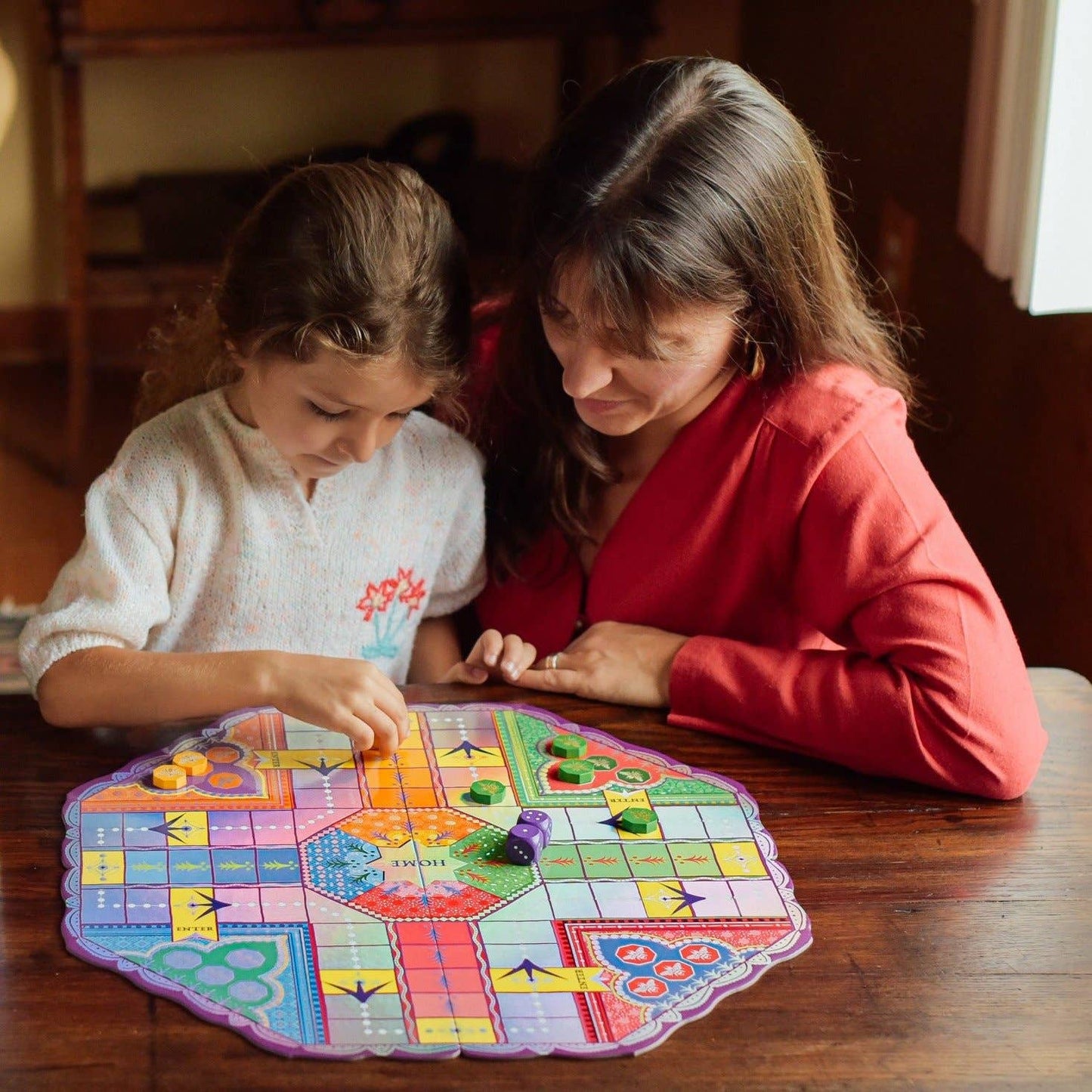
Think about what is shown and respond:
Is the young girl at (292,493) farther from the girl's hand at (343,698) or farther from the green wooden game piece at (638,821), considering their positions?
the green wooden game piece at (638,821)

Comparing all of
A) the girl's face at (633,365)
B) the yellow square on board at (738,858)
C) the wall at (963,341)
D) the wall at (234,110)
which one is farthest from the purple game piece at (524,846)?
the wall at (234,110)

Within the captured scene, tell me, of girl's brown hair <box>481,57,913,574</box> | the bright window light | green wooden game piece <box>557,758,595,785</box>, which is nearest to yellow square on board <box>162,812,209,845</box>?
green wooden game piece <box>557,758,595,785</box>

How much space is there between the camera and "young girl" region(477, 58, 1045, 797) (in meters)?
1.13

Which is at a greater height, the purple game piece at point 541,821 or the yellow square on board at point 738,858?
the purple game piece at point 541,821

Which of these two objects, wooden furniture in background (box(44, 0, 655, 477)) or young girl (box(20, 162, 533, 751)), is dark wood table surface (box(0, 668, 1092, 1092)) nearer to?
young girl (box(20, 162, 533, 751))

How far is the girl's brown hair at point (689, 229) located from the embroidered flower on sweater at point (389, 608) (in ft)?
0.67

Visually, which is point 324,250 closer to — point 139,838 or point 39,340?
point 139,838

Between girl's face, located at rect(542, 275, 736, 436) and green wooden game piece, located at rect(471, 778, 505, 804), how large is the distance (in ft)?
1.03

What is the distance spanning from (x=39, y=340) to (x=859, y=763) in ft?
10.1

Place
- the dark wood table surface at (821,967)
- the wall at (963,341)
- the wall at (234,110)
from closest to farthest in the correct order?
the dark wood table surface at (821,967), the wall at (963,341), the wall at (234,110)

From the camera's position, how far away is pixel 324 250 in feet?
3.71

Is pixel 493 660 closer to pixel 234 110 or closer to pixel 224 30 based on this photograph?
pixel 224 30

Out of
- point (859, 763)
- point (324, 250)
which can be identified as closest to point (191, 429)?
point (324, 250)

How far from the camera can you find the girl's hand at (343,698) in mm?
1077
